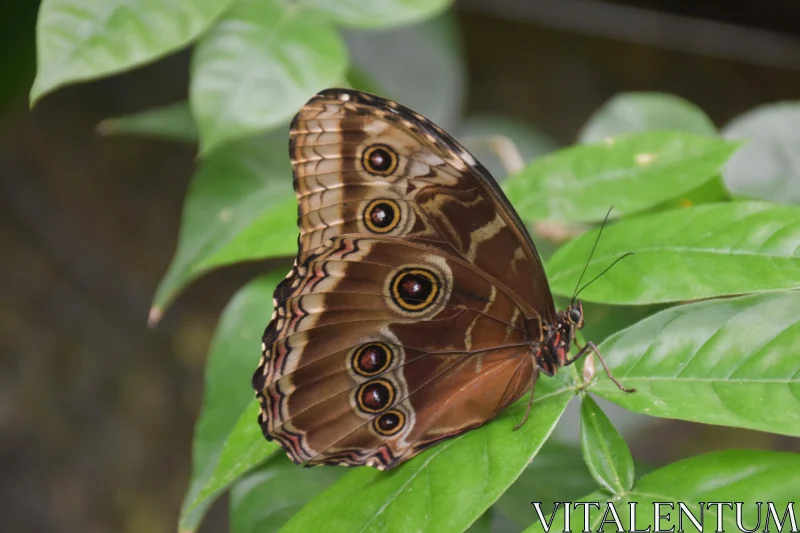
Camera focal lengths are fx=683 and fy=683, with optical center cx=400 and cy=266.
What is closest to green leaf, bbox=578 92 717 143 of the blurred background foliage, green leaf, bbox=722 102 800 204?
green leaf, bbox=722 102 800 204

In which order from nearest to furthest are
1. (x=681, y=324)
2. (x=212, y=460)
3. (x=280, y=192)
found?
(x=681, y=324) → (x=212, y=460) → (x=280, y=192)

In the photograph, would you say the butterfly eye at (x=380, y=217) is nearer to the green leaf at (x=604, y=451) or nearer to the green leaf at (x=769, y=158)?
the green leaf at (x=604, y=451)

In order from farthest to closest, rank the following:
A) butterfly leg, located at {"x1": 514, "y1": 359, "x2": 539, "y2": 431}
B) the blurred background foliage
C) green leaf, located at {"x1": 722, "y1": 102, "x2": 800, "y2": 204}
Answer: the blurred background foliage < green leaf, located at {"x1": 722, "y1": 102, "x2": 800, "y2": 204} < butterfly leg, located at {"x1": 514, "y1": 359, "x2": 539, "y2": 431}

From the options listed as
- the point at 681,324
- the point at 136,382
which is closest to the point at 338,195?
the point at 681,324

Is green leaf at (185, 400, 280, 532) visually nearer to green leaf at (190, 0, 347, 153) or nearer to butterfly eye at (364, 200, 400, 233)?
butterfly eye at (364, 200, 400, 233)

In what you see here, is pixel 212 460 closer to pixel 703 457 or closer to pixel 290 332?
pixel 290 332

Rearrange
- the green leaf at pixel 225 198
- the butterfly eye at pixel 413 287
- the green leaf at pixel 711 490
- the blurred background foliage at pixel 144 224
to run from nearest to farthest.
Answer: the green leaf at pixel 711 490 < the butterfly eye at pixel 413 287 < the green leaf at pixel 225 198 < the blurred background foliage at pixel 144 224

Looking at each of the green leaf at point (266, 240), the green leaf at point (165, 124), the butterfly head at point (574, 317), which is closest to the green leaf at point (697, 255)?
the butterfly head at point (574, 317)
